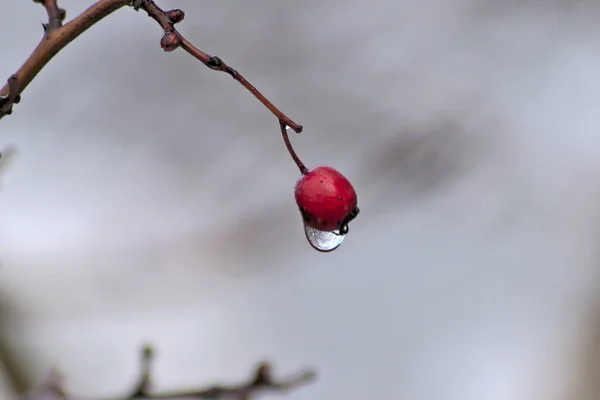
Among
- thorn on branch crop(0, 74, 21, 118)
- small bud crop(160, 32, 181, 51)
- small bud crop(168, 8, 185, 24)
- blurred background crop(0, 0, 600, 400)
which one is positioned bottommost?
thorn on branch crop(0, 74, 21, 118)

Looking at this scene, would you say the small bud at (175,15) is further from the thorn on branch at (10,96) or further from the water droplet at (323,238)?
the water droplet at (323,238)

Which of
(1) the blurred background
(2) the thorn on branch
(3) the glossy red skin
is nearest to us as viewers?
(2) the thorn on branch

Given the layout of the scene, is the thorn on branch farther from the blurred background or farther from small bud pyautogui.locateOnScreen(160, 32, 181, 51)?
the blurred background

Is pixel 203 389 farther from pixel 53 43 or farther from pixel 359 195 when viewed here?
pixel 359 195

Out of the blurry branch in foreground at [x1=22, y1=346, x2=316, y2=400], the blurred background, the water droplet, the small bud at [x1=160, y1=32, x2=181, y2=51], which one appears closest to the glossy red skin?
the water droplet

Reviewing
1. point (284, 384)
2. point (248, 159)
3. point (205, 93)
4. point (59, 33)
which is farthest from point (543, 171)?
point (59, 33)

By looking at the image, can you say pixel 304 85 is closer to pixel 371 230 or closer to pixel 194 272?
pixel 371 230
